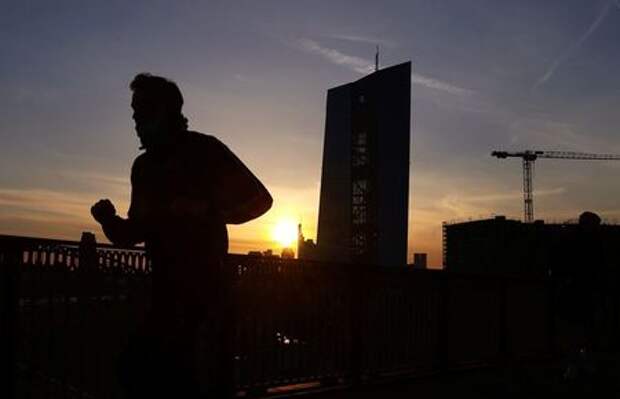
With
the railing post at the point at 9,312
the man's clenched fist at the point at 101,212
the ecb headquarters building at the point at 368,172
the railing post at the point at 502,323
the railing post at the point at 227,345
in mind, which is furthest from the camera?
the ecb headquarters building at the point at 368,172

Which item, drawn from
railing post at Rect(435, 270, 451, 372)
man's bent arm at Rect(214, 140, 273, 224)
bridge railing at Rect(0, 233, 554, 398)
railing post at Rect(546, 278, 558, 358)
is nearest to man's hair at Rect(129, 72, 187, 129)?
man's bent arm at Rect(214, 140, 273, 224)

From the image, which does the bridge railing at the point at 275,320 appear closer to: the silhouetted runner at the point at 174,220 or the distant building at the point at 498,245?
the silhouetted runner at the point at 174,220

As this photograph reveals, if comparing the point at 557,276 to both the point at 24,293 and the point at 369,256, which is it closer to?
the point at 24,293

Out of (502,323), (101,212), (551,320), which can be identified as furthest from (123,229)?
(551,320)

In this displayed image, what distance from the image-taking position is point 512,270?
500 feet

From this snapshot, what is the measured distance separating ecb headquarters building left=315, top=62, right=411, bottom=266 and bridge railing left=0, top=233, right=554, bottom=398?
125480 mm

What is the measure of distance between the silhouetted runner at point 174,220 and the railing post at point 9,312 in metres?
2.15

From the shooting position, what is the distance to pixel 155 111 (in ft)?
11.3

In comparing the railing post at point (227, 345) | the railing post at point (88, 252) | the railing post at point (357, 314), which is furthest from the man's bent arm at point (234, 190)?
the railing post at point (357, 314)

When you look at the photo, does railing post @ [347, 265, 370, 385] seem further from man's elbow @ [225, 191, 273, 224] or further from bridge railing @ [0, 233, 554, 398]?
man's elbow @ [225, 191, 273, 224]

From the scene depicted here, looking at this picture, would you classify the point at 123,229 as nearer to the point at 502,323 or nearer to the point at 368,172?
the point at 502,323

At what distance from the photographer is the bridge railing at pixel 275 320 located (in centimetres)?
536

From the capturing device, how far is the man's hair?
345 centimetres

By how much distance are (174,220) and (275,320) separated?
4.05 meters
